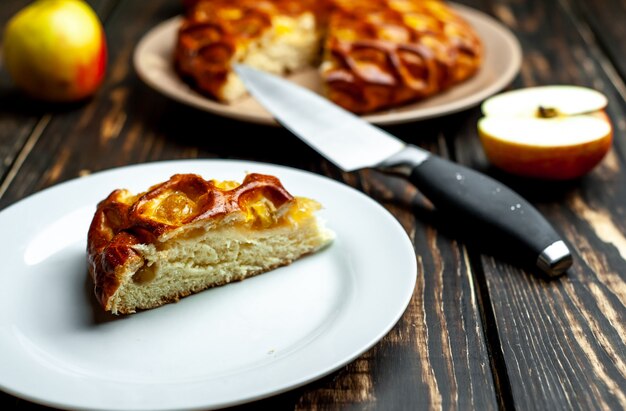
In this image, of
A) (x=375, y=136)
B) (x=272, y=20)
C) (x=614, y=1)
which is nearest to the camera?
(x=375, y=136)

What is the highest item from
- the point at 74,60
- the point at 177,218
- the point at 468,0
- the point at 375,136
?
the point at 177,218

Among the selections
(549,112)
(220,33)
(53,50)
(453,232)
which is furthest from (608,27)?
(53,50)

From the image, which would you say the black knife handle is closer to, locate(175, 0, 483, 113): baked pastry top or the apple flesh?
locate(175, 0, 483, 113): baked pastry top

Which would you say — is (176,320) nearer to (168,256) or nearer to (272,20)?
(168,256)

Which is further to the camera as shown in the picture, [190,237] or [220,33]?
[220,33]

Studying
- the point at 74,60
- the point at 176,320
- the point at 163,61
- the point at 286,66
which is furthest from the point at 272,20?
the point at 176,320

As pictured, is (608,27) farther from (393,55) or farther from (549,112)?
(549,112)

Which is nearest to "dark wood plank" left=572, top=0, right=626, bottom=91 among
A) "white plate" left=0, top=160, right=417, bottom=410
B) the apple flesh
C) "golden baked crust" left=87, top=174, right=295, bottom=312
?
"white plate" left=0, top=160, right=417, bottom=410
